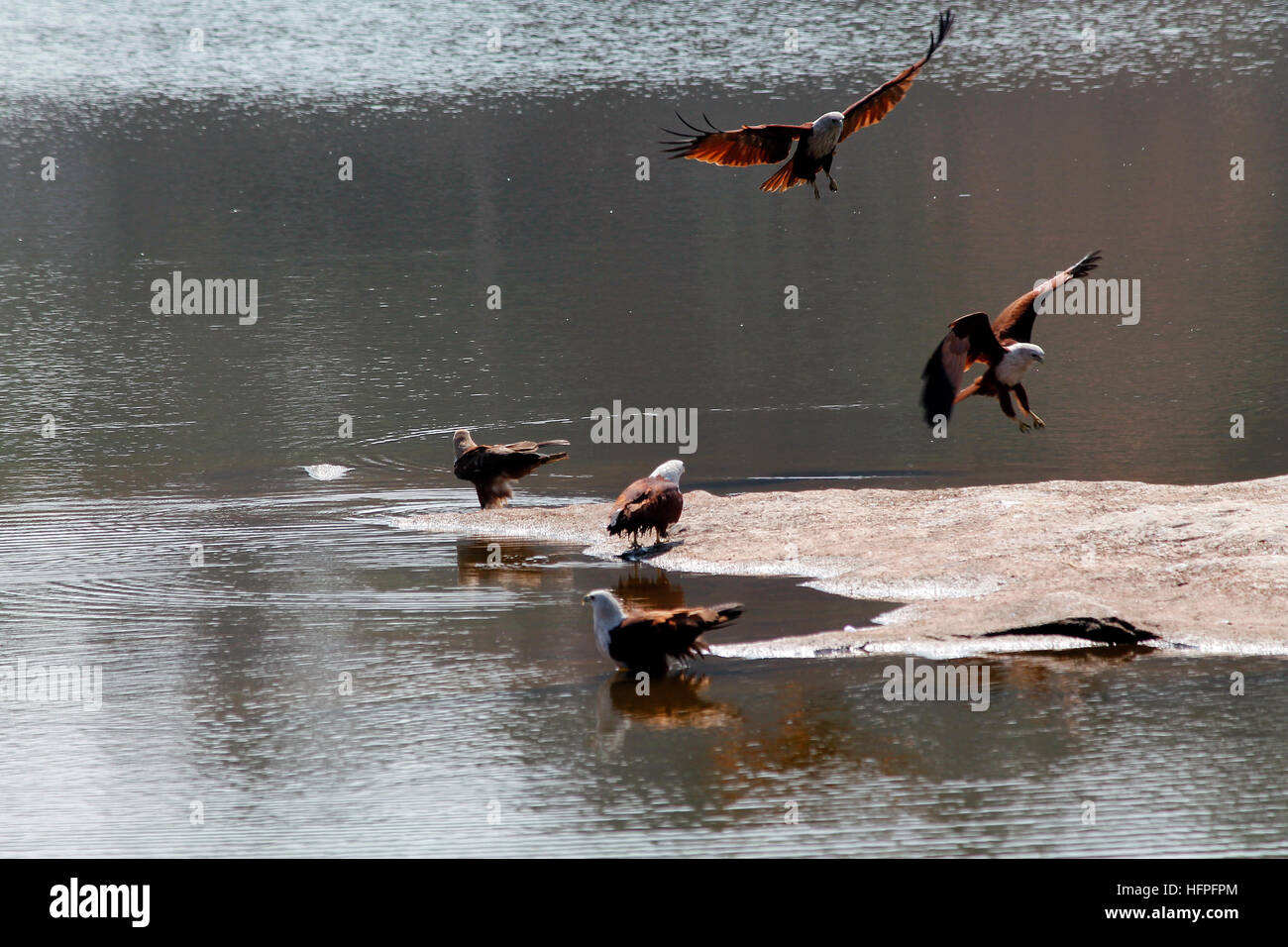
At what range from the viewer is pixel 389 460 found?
54.2 feet

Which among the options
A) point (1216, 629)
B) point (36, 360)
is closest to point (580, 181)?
point (36, 360)

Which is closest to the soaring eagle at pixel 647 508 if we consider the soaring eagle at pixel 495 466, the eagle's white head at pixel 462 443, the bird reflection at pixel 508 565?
the bird reflection at pixel 508 565

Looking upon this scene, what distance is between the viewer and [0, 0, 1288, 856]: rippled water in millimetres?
7336

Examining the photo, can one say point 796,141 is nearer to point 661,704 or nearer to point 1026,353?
point 1026,353

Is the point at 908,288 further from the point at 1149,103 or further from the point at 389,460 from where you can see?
the point at 1149,103

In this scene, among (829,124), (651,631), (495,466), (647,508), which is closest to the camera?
(651,631)

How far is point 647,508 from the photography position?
11789mm

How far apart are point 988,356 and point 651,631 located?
390 cm

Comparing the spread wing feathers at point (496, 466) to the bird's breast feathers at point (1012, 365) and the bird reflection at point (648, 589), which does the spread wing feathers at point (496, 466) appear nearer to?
the bird reflection at point (648, 589)

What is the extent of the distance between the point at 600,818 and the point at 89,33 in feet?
156

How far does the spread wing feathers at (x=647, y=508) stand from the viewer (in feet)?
38.6

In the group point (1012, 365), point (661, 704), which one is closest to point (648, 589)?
point (661, 704)

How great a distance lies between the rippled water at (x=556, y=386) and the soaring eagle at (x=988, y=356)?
5.43ft

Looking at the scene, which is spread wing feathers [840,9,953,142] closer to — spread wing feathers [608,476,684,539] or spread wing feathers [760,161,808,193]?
spread wing feathers [760,161,808,193]
